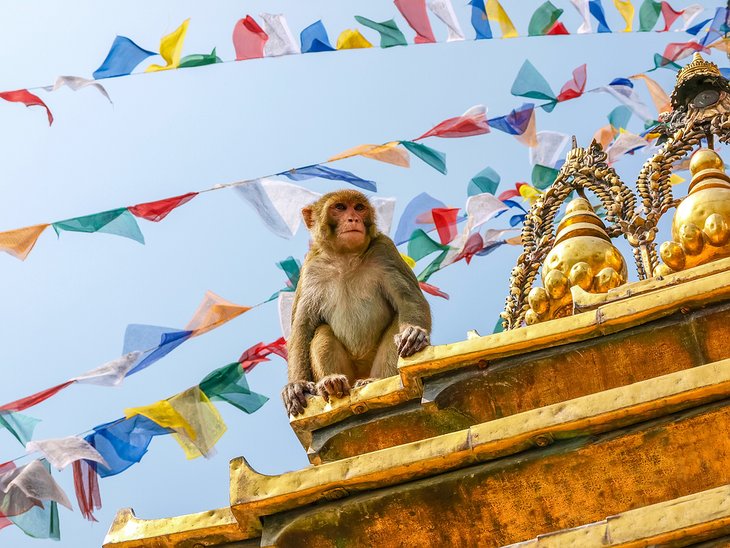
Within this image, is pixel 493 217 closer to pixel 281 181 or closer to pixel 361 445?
pixel 281 181

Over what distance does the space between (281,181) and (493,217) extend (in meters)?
1.85

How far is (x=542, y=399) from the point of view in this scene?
4.68 m

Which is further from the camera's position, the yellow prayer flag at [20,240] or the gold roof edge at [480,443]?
the yellow prayer flag at [20,240]

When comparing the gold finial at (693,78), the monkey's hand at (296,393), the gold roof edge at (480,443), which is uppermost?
the gold finial at (693,78)

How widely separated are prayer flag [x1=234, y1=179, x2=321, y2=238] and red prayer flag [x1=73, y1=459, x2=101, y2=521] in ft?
7.61

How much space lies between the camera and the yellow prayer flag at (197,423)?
764 centimetres

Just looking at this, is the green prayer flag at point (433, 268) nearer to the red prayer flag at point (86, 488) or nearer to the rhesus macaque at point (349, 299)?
the rhesus macaque at point (349, 299)

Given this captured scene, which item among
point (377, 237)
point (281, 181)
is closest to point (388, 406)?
point (377, 237)


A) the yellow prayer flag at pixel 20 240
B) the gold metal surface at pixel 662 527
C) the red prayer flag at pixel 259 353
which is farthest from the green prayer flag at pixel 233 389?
the gold metal surface at pixel 662 527

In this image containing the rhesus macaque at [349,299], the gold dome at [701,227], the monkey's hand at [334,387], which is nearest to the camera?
the monkey's hand at [334,387]

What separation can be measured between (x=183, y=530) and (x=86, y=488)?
3529 mm

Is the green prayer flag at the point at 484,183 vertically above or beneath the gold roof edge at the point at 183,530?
above

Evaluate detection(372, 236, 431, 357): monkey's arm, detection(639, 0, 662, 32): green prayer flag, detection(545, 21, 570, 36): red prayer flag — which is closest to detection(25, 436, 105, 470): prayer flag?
detection(372, 236, 431, 357): monkey's arm

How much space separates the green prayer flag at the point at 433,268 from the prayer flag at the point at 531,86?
155 centimetres
